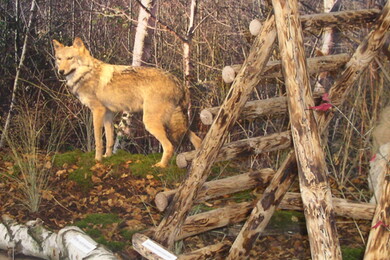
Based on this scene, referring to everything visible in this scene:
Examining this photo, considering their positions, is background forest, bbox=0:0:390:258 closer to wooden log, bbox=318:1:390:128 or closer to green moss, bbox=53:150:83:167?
green moss, bbox=53:150:83:167

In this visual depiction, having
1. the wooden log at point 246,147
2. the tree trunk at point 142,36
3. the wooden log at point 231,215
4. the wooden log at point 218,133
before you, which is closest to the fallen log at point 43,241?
the wooden log at point 218,133

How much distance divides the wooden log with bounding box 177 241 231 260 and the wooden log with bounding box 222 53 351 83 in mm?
1351

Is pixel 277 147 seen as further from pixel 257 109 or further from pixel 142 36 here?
pixel 142 36

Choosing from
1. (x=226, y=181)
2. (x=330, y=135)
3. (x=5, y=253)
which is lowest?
(x=5, y=253)

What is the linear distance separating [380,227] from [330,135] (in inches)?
162

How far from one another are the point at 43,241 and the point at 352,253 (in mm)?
2671

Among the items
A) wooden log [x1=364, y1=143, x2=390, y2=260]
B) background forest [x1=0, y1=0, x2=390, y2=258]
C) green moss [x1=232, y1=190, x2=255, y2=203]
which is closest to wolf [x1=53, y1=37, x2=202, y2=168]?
background forest [x1=0, y1=0, x2=390, y2=258]

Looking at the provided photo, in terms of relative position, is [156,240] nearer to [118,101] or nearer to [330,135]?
[118,101]

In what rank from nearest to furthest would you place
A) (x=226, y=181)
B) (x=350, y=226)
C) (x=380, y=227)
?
(x=380, y=227)
(x=226, y=181)
(x=350, y=226)

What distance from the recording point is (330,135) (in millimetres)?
7520

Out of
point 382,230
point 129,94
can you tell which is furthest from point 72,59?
point 382,230

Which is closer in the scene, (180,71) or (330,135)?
(330,135)

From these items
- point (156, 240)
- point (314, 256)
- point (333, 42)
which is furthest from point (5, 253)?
point (333, 42)

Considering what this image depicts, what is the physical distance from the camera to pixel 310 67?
4.57 metres
